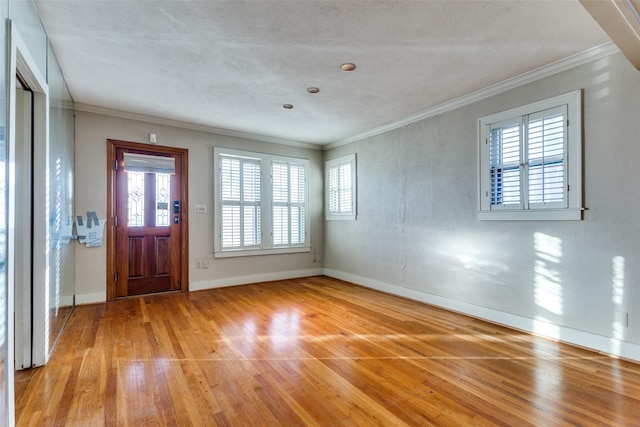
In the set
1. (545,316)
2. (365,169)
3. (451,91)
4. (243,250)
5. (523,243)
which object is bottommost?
(545,316)

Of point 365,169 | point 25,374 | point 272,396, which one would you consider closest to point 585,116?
point 365,169

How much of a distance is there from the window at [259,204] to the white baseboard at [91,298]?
5.04 feet

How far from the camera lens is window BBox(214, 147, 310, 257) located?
16.2 ft

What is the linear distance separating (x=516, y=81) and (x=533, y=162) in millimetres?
841

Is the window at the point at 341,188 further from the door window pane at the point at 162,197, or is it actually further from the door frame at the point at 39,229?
the door frame at the point at 39,229

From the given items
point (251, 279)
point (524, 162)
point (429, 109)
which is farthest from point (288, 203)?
point (524, 162)

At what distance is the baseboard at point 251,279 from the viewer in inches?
185

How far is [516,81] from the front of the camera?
309cm

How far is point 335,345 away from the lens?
268 cm

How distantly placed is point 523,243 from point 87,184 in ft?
16.8

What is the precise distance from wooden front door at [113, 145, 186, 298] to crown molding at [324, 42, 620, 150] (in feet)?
10.8

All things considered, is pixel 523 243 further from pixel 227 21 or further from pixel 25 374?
pixel 25 374

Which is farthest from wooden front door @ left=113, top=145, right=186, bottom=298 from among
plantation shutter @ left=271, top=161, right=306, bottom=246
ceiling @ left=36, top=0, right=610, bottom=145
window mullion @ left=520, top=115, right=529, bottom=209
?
window mullion @ left=520, top=115, right=529, bottom=209

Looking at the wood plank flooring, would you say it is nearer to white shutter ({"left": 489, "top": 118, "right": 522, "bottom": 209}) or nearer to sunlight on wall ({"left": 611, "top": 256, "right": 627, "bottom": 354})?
sunlight on wall ({"left": 611, "top": 256, "right": 627, "bottom": 354})
